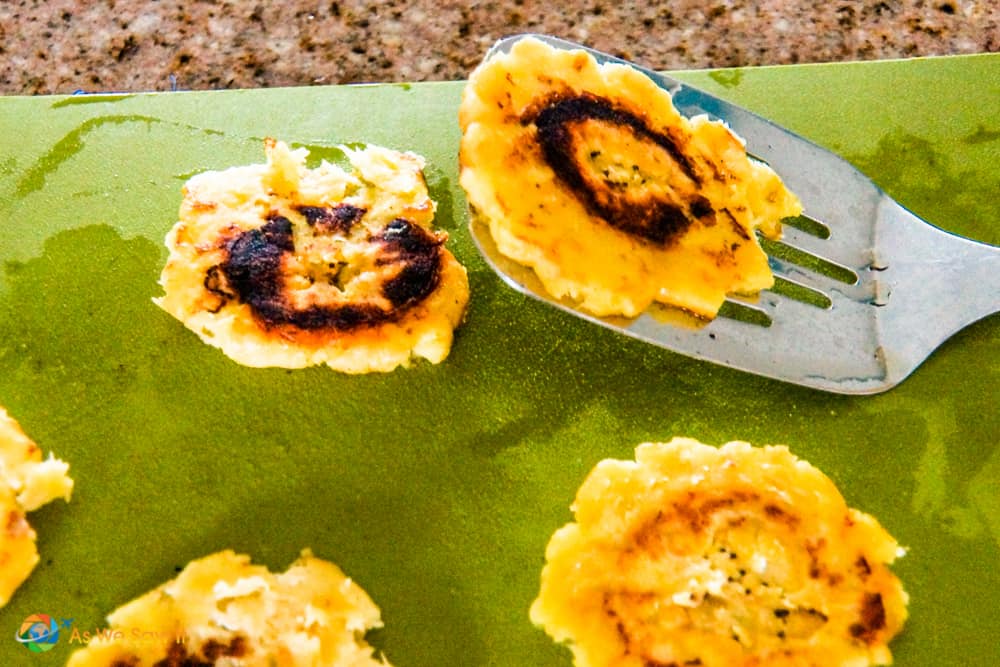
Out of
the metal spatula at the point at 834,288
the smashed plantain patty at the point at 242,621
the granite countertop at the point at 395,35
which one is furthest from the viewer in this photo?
the granite countertop at the point at 395,35

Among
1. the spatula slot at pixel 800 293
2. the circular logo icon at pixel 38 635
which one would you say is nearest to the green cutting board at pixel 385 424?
the circular logo icon at pixel 38 635

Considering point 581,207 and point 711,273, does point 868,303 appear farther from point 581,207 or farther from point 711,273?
point 581,207

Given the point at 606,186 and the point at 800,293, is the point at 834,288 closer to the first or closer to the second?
the point at 800,293

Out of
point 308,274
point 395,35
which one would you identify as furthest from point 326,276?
point 395,35

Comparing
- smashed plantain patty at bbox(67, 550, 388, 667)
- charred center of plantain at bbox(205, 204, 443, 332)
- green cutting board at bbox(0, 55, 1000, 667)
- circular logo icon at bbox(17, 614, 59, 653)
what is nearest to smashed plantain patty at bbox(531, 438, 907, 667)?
green cutting board at bbox(0, 55, 1000, 667)

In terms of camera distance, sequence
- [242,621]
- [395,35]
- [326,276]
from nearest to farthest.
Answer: [242,621]
[326,276]
[395,35]

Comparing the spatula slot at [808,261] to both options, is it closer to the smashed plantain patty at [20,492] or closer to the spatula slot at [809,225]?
the spatula slot at [809,225]

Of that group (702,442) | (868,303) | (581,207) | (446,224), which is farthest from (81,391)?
(868,303)
